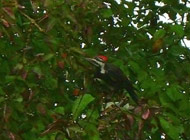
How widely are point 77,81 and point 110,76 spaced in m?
1.43

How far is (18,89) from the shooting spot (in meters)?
2.83

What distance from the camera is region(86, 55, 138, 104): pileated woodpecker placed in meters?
2.68

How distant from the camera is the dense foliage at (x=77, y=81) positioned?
2.61m

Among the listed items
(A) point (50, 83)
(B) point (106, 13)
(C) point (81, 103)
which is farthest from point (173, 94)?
(B) point (106, 13)

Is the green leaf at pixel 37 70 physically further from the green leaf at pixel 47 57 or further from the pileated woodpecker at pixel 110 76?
the pileated woodpecker at pixel 110 76

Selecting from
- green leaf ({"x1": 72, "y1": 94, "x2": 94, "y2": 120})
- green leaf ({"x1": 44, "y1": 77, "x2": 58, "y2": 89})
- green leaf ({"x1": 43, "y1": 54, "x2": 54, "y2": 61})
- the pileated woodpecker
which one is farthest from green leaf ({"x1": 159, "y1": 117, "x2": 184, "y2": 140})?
green leaf ({"x1": 44, "y1": 77, "x2": 58, "y2": 89})

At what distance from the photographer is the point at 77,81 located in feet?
13.8

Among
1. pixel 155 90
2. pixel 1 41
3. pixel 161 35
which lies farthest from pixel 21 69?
pixel 161 35

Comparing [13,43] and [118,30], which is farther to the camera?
[118,30]

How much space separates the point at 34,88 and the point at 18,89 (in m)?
0.16

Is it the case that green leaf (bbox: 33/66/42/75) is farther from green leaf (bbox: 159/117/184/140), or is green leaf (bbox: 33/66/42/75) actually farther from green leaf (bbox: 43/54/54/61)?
green leaf (bbox: 159/117/184/140)

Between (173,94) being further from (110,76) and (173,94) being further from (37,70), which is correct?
(37,70)

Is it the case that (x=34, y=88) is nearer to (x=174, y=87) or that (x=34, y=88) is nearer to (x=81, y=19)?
(x=81, y=19)

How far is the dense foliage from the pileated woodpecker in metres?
0.04
